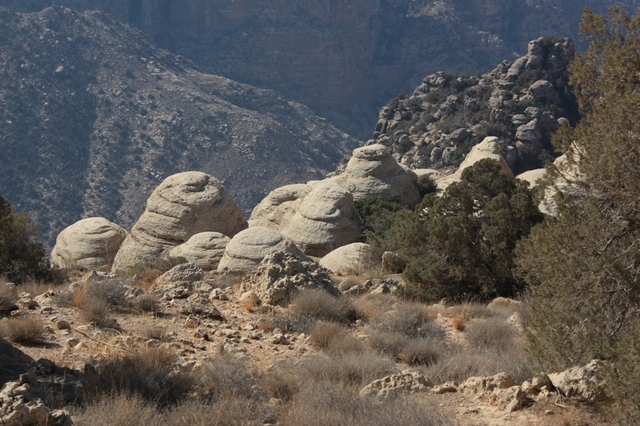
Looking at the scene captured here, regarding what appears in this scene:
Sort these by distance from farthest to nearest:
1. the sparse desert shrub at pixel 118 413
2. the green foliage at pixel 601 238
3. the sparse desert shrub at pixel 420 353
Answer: the sparse desert shrub at pixel 420 353, the green foliage at pixel 601 238, the sparse desert shrub at pixel 118 413

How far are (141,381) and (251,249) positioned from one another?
33.0 ft

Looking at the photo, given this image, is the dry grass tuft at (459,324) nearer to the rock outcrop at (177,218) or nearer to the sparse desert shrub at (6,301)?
the sparse desert shrub at (6,301)

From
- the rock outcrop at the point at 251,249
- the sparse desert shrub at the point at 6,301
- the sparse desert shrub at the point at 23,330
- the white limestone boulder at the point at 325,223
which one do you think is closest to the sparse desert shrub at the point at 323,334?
the sparse desert shrub at the point at 23,330

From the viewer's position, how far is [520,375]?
7.44 metres

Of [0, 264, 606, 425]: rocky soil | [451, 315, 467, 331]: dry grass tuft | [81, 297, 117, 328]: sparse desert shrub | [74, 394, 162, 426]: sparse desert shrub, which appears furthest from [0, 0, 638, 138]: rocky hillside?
[74, 394, 162, 426]: sparse desert shrub

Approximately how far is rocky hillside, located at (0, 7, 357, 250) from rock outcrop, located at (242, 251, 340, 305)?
2060 inches

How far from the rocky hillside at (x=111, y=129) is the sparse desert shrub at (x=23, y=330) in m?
55.1

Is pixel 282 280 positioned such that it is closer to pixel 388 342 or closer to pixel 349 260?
pixel 388 342

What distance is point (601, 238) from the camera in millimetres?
6832

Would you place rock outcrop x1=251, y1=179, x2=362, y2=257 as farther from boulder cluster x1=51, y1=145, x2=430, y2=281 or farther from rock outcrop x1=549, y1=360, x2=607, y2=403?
rock outcrop x1=549, y1=360, x2=607, y2=403

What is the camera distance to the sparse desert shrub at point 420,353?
878cm

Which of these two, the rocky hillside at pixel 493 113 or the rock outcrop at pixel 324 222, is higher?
the rocky hillside at pixel 493 113

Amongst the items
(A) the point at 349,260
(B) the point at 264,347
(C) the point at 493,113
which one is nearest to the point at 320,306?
(B) the point at 264,347

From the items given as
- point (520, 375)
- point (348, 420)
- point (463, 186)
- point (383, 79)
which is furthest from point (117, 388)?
point (383, 79)
